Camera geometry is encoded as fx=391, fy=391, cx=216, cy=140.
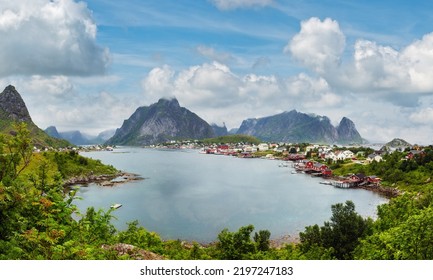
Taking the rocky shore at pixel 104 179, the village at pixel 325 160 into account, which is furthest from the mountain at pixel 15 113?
the rocky shore at pixel 104 179

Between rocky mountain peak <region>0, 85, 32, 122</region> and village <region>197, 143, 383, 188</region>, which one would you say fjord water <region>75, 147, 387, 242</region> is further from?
rocky mountain peak <region>0, 85, 32, 122</region>

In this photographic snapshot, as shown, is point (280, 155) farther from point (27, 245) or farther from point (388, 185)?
point (27, 245)

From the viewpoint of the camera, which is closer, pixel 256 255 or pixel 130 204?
pixel 256 255

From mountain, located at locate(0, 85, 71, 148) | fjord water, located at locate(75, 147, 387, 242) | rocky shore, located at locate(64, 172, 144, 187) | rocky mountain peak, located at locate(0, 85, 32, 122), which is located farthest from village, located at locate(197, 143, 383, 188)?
rocky mountain peak, located at locate(0, 85, 32, 122)

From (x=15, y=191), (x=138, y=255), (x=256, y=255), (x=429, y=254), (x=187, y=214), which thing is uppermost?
(x=15, y=191)

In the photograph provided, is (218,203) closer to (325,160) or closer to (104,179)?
(104,179)

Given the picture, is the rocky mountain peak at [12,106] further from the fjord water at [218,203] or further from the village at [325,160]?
the fjord water at [218,203]

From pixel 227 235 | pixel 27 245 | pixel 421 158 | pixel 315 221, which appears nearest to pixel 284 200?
pixel 315 221
